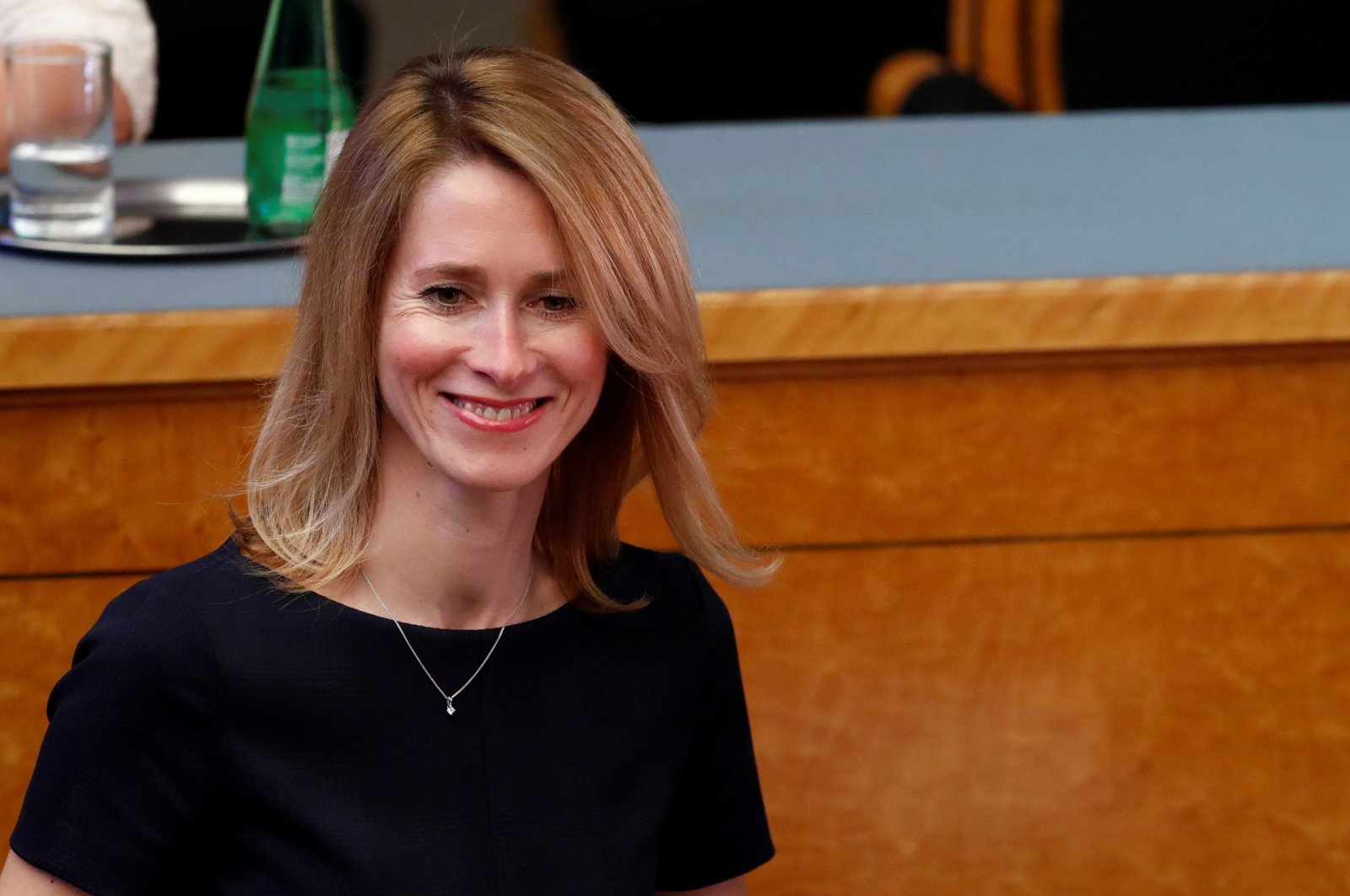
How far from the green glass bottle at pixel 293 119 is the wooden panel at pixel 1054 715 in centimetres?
47

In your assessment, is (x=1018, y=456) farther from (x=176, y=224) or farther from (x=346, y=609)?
(x=176, y=224)

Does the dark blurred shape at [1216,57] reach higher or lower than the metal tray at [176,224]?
lower

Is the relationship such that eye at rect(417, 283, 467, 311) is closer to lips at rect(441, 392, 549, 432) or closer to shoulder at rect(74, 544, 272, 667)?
lips at rect(441, 392, 549, 432)

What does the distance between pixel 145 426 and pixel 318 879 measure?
0.40 m

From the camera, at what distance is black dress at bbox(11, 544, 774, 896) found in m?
0.92

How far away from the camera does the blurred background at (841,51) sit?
2.96m

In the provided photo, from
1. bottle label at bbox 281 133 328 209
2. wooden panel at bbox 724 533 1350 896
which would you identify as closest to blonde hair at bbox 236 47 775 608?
wooden panel at bbox 724 533 1350 896

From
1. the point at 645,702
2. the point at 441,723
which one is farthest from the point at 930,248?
the point at 441,723

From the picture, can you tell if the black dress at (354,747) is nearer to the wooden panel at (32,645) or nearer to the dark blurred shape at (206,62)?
the wooden panel at (32,645)

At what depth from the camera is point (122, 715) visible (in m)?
0.91

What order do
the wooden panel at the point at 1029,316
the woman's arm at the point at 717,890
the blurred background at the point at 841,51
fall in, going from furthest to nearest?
the blurred background at the point at 841,51, the wooden panel at the point at 1029,316, the woman's arm at the point at 717,890

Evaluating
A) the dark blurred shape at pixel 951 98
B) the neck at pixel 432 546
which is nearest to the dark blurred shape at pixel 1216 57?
the dark blurred shape at pixel 951 98

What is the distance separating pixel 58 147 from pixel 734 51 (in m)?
2.12

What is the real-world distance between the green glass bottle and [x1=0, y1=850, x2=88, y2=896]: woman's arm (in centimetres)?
60
